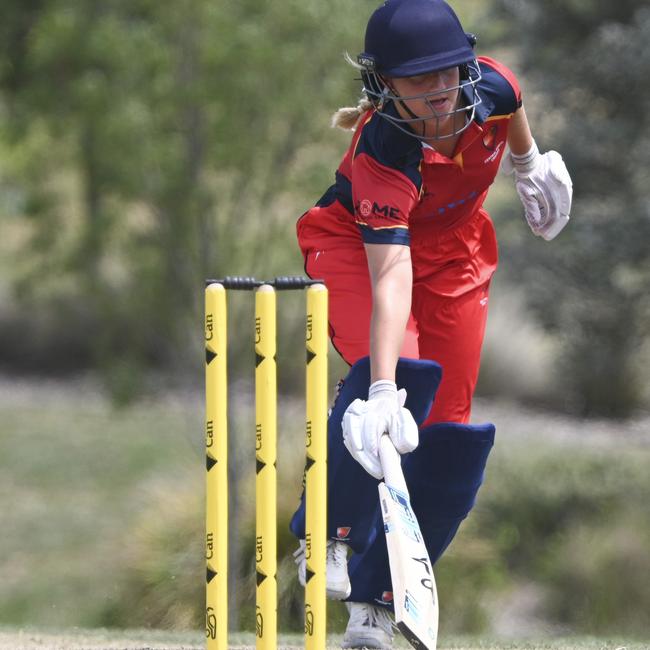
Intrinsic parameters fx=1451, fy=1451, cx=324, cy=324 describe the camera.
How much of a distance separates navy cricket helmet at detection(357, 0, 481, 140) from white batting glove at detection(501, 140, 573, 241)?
0.64 metres

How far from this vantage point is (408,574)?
356 cm

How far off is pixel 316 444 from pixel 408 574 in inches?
15.8

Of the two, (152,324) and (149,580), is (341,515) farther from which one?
(152,324)

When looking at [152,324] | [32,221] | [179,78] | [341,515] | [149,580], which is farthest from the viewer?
[32,221]

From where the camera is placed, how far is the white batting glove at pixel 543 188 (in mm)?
4645

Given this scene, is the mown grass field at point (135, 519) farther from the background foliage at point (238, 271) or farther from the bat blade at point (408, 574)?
the bat blade at point (408, 574)

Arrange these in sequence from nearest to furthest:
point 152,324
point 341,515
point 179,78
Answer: point 341,515 < point 179,78 < point 152,324

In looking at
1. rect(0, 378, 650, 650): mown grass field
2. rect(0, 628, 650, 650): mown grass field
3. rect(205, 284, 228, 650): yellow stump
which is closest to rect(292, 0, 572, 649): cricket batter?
rect(205, 284, 228, 650): yellow stump

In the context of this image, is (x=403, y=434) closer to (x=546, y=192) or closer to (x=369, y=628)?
(x=369, y=628)

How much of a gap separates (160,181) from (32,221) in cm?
372

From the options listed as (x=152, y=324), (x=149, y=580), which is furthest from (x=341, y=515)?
(x=152, y=324)

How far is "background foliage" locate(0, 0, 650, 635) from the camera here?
30.5 ft

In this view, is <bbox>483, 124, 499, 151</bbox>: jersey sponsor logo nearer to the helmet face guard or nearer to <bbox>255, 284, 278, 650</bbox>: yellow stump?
the helmet face guard

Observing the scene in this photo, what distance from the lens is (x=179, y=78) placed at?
9.71m
